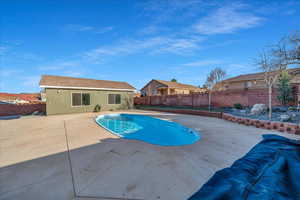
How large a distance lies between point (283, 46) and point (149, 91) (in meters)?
22.1

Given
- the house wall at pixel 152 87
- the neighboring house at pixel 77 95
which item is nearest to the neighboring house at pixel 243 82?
the house wall at pixel 152 87

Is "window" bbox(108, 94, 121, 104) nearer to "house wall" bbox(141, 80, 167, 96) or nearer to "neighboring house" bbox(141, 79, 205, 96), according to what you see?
"neighboring house" bbox(141, 79, 205, 96)

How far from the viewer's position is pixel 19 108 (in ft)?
36.9

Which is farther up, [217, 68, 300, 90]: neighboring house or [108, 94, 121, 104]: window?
[217, 68, 300, 90]: neighboring house

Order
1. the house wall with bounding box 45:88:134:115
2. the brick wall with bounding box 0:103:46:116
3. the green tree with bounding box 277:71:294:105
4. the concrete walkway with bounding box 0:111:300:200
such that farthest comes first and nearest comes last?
the brick wall with bounding box 0:103:46:116, the house wall with bounding box 45:88:134:115, the green tree with bounding box 277:71:294:105, the concrete walkway with bounding box 0:111:300:200

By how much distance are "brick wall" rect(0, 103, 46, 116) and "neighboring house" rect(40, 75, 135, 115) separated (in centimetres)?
264

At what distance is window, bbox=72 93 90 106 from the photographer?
38.5 ft

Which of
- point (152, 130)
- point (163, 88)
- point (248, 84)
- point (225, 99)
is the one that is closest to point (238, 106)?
point (225, 99)

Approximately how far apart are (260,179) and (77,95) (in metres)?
13.2

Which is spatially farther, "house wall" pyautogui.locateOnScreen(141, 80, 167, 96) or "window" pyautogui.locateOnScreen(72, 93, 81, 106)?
"house wall" pyautogui.locateOnScreen(141, 80, 167, 96)

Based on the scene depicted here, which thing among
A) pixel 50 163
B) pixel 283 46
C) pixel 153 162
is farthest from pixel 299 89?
pixel 50 163

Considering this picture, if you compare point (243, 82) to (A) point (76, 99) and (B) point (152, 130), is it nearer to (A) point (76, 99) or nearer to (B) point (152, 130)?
(B) point (152, 130)

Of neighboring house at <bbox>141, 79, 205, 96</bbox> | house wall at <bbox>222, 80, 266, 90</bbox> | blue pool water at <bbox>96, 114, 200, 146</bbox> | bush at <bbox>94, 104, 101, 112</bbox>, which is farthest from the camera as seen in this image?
neighboring house at <bbox>141, 79, 205, 96</bbox>

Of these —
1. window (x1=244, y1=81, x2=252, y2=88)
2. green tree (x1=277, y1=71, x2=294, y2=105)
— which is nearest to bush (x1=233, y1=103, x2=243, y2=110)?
green tree (x1=277, y1=71, x2=294, y2=105)
